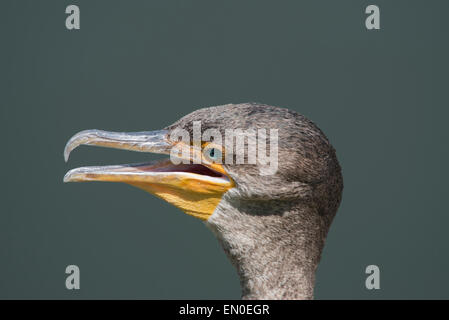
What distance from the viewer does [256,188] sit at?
362 cm

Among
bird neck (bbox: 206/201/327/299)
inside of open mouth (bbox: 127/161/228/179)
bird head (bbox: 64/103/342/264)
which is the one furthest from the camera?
inside of open mouth (bbox: 127/161/228/179)

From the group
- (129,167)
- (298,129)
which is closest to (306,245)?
(298,129)

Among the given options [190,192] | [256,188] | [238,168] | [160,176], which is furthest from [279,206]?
[160,176]

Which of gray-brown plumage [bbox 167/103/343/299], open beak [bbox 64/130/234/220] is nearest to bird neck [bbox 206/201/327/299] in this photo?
gray-brown plumage [bbox 167/103/343/299]

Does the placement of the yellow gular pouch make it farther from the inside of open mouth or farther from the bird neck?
the inside of open mouth

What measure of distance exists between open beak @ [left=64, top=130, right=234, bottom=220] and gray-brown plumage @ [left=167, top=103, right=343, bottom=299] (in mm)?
88

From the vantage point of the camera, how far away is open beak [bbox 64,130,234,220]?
3781 millimetres

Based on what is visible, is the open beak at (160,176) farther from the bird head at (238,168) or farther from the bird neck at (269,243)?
the bird neck at (269,243)

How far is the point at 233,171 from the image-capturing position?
3678mm

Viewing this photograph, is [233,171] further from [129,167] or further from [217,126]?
[129,167]

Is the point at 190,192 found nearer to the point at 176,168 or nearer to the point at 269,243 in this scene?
the point at 176,168

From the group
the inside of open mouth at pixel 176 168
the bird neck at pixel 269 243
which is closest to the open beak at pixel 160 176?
the inside of open mouth at pixel 176 168

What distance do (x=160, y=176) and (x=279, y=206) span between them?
29.3 inches

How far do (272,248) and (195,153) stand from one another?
2.46 feet
